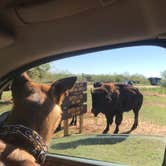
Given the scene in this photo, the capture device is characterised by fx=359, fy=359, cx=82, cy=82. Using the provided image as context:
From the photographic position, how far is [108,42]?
6.07 ft

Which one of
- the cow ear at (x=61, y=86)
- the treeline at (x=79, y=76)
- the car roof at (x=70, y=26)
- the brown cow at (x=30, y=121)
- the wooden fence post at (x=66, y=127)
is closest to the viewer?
the car roof at (x=70, y=26)

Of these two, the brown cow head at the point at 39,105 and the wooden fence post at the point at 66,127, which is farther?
the wooden fence post at the point at 66,127

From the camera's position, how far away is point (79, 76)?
2.05 m

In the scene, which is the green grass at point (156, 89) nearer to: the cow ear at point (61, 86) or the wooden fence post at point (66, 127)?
the cow ear at point (61, 86)

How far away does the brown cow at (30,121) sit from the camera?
168 centimetres

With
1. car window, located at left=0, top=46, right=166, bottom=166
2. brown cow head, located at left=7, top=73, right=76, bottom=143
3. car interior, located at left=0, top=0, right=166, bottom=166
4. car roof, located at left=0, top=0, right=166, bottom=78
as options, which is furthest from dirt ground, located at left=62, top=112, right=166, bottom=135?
car roof, located at left=0, top=0, right=166, bottom=78

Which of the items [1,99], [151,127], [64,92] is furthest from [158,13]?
[1,99]

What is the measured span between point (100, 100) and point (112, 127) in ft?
0.63

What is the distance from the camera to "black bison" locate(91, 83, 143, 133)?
2.07m

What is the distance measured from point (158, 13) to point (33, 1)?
567mm

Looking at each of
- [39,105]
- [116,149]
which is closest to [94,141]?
[116,149]

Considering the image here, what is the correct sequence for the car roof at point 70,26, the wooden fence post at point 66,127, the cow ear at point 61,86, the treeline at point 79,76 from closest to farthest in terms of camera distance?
the car roof at point 70,26 → the cow ear at point 61,86 → the treeline at point 79,76 → the wooden fence post at point 66,127

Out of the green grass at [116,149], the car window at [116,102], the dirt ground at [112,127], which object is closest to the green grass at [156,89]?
the car window at [116,102]

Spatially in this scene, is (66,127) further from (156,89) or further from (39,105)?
(156,89)
